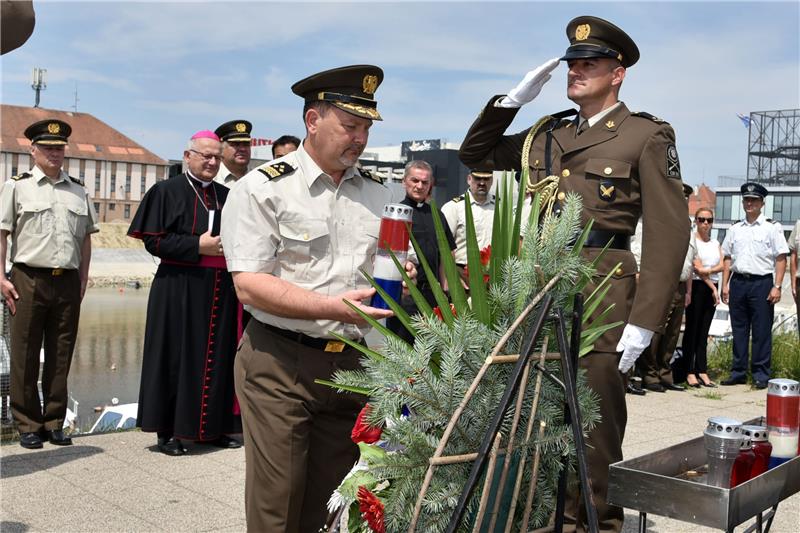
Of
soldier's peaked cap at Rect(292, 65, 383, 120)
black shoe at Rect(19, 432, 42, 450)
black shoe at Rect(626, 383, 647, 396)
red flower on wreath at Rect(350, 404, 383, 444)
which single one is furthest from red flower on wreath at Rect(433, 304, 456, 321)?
black shoe at Rect(626, 383, 647, 396)

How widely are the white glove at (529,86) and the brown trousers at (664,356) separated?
6.88 m

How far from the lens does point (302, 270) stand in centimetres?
361

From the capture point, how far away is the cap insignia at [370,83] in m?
3.64

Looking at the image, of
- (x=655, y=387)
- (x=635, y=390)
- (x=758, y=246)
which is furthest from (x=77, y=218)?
(x=758, y=246)

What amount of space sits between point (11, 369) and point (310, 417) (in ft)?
13.8

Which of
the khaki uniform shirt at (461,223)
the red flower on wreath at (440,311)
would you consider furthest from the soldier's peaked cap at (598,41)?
the khaki uniform shirt at (461,223)

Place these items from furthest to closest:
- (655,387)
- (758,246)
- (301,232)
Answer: (758,246) → (655,387) → (301,232)

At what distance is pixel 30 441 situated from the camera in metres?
6.68

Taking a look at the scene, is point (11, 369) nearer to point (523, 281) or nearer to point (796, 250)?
point (523, 281)

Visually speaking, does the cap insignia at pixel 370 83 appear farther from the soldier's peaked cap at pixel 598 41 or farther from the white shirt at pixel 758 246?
the white shirt at pixel 758 246

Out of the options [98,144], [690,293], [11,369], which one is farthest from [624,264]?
[98,144]

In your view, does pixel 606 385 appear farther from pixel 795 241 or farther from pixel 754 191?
pixel 795 241

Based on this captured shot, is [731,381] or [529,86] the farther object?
[731,381]

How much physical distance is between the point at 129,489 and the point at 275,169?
2.94m
